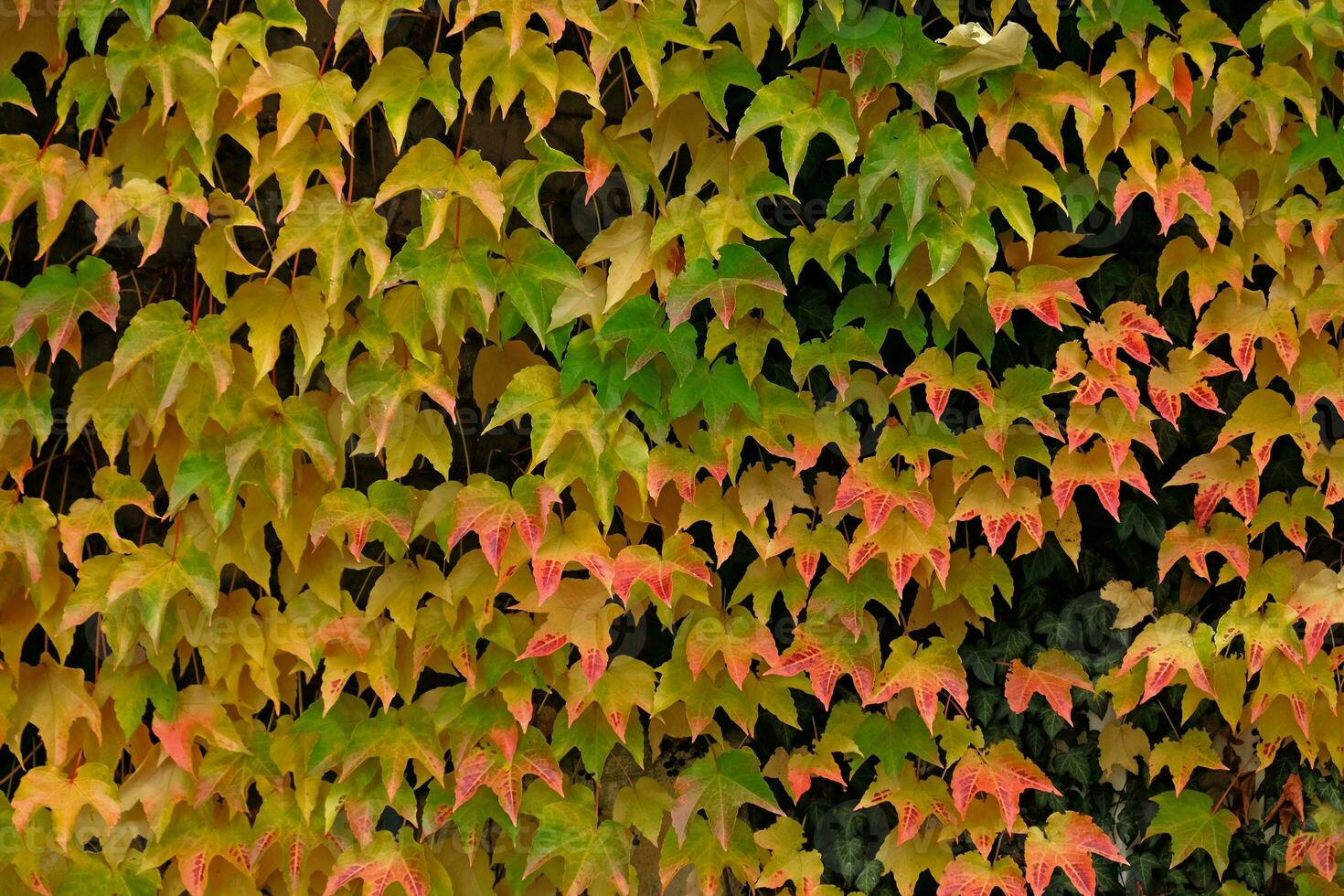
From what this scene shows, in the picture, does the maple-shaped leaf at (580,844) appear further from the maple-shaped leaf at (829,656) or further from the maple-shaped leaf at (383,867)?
the maple-shaped leaf at (829,656)

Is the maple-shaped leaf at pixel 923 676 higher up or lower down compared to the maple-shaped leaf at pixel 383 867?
higher up

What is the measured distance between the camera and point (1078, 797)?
7.66 ft

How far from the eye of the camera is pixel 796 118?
2.05m

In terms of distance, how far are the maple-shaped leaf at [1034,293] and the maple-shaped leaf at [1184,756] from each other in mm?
731

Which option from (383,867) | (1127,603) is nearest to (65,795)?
(383,867)

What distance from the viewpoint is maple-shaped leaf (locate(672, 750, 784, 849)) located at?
7.21ft

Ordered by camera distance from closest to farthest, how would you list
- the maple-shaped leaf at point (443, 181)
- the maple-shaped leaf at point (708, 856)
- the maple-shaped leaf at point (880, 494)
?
the maple-shaped leaf at point (443, 181) → the maple-shaped leaf at point (880, 494) → the maple-shaped leaf at point (708, 856)

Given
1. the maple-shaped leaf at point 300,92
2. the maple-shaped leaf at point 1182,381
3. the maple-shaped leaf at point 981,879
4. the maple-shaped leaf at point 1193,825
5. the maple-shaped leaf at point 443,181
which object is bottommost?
the maple-shaped leaf at point 981,879

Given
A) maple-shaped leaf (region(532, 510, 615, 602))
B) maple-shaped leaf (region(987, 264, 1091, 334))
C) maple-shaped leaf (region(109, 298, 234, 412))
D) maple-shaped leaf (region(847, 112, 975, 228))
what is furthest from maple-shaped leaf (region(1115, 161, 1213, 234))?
maple-shaped leaf (region(109, 298, 234, 412))

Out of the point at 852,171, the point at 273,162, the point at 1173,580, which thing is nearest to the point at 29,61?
the point at 273,162

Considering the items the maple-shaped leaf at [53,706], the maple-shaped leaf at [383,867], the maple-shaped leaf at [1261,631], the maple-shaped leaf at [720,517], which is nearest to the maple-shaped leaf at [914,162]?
the maple-shaped leaf at [720,517]

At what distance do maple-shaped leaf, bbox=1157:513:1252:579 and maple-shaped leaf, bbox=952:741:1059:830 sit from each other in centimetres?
42

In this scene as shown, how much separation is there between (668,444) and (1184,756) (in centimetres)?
112

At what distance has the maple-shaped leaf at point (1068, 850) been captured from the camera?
2.22m
